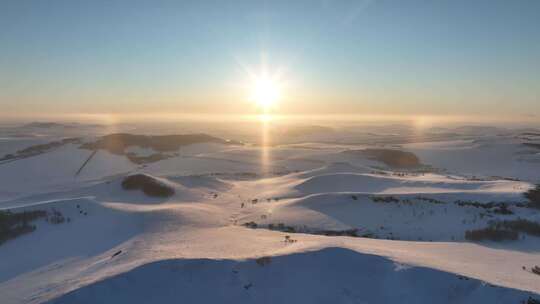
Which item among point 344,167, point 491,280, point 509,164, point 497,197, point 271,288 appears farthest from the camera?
point 509,164

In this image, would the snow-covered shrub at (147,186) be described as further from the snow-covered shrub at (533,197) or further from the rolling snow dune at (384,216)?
the snow-covered shrub at (533,197)

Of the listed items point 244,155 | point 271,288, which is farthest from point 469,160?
point 271,288

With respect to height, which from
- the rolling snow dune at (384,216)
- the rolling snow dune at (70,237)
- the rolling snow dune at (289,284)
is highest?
the rolling snow dune at (289,284)

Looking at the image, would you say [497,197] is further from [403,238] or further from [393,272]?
[393,272]

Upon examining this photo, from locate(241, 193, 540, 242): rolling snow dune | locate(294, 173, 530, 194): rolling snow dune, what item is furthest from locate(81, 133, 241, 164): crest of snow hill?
locate(241, 193, 540, 242): rolling snow dune

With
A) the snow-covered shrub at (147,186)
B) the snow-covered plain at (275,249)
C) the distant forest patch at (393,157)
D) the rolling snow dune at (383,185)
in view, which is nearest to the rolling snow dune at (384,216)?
the snow-covered plain at (275,249)

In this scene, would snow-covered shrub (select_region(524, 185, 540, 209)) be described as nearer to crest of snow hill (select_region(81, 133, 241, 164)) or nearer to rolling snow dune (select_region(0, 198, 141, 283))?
rolling snow dune (select_region(0, 198, 141, 283))
